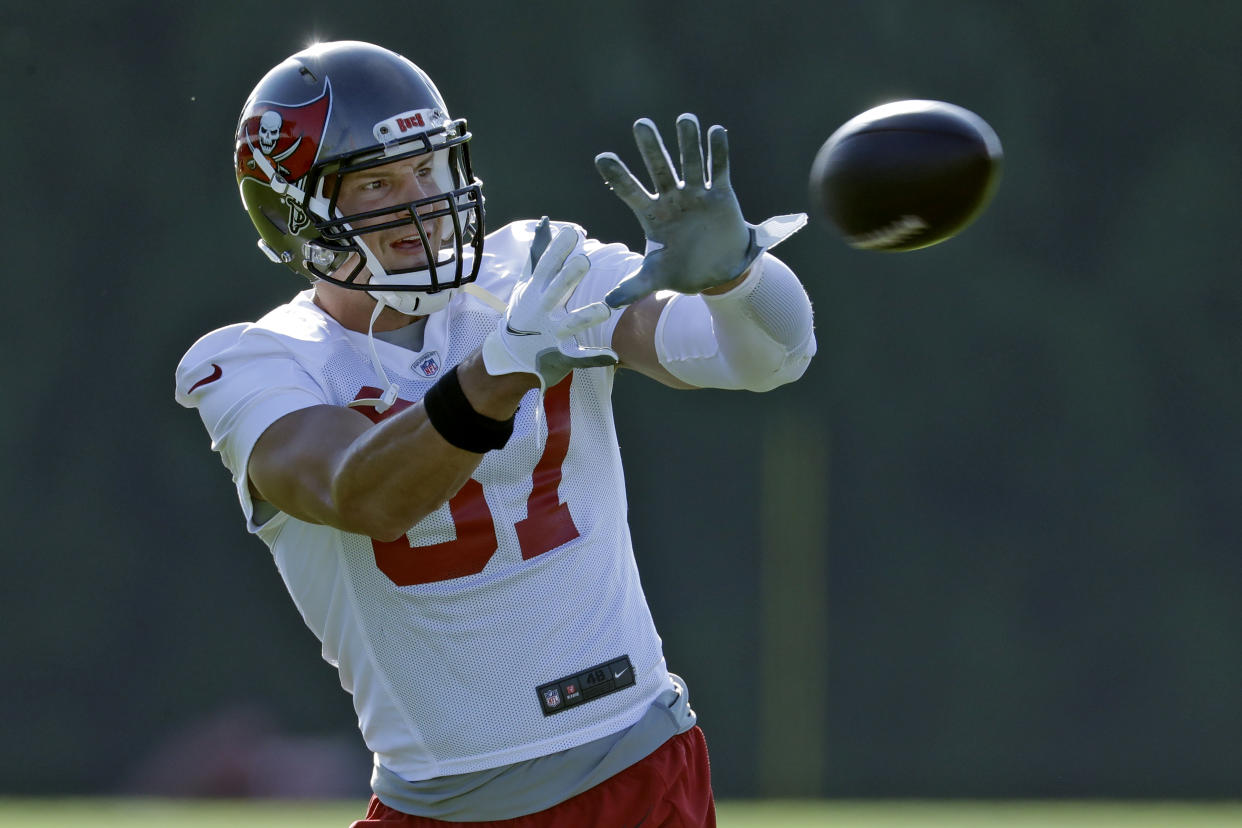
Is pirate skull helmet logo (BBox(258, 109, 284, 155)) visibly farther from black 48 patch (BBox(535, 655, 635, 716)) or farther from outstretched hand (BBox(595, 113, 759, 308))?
black 48 patch (BBox(535, 655, 635, 716))

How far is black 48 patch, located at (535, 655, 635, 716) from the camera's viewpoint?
7.48 feet

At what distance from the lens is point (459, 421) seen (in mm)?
1927

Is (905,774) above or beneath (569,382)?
beneath

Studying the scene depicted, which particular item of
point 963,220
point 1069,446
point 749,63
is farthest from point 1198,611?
point 963,220

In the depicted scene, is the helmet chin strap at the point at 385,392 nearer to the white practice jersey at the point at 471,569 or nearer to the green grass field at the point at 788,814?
the white practice jersey at the point at 471,569

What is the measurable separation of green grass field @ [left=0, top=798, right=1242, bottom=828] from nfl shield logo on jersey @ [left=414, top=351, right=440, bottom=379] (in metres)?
3.03

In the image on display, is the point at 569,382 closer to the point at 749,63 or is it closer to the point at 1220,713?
the point at 749,63

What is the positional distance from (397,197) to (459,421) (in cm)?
65

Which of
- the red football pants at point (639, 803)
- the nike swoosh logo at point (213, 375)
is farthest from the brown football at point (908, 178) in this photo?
the nike swoosh logo at point (213, 375)

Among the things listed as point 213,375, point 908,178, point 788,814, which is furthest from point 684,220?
point 788,814

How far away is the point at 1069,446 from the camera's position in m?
5.39

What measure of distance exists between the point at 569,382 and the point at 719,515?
3.10m

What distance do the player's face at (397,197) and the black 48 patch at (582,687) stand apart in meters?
0.66

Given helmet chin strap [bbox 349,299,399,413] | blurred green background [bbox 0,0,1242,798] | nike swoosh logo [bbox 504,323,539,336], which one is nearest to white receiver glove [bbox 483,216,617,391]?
nike swoosh logo [bbox 504,323,539,336]
